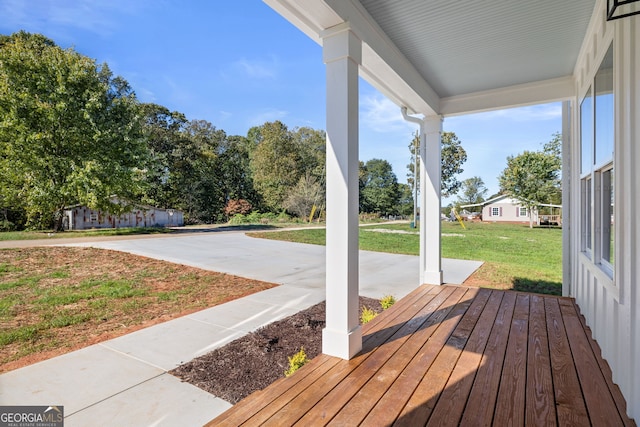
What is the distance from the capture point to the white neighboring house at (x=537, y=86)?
1.37 m

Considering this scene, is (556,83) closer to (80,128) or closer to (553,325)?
(553,325)

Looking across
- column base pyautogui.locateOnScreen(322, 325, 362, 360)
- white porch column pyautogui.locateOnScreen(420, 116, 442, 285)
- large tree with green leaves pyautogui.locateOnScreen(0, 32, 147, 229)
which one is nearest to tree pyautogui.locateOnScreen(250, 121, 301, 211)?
large tree with green leaves pyautogui.locateOnScreen(0, 32, 147, 229)

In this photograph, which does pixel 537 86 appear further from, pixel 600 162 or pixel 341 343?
pixel 341 343

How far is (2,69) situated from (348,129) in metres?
7.09

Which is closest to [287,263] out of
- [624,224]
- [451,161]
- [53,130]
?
[53,130]

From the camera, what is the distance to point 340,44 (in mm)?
1818

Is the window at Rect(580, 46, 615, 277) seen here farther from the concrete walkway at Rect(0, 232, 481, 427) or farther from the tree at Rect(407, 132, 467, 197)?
the tree at Rect(407, 132, 467, 197)

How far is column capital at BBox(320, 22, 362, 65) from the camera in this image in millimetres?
1799

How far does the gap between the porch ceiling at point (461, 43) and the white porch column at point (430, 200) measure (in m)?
0.29

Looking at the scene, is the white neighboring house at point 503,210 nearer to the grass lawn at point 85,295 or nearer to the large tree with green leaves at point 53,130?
the grass lawn at point 85,295

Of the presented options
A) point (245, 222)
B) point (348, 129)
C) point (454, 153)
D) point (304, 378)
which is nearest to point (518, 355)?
point (304, 378)

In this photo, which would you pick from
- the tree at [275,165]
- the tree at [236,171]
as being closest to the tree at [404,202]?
the tree at [275,165]

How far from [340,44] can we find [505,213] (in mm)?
18510

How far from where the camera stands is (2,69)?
206 inches
